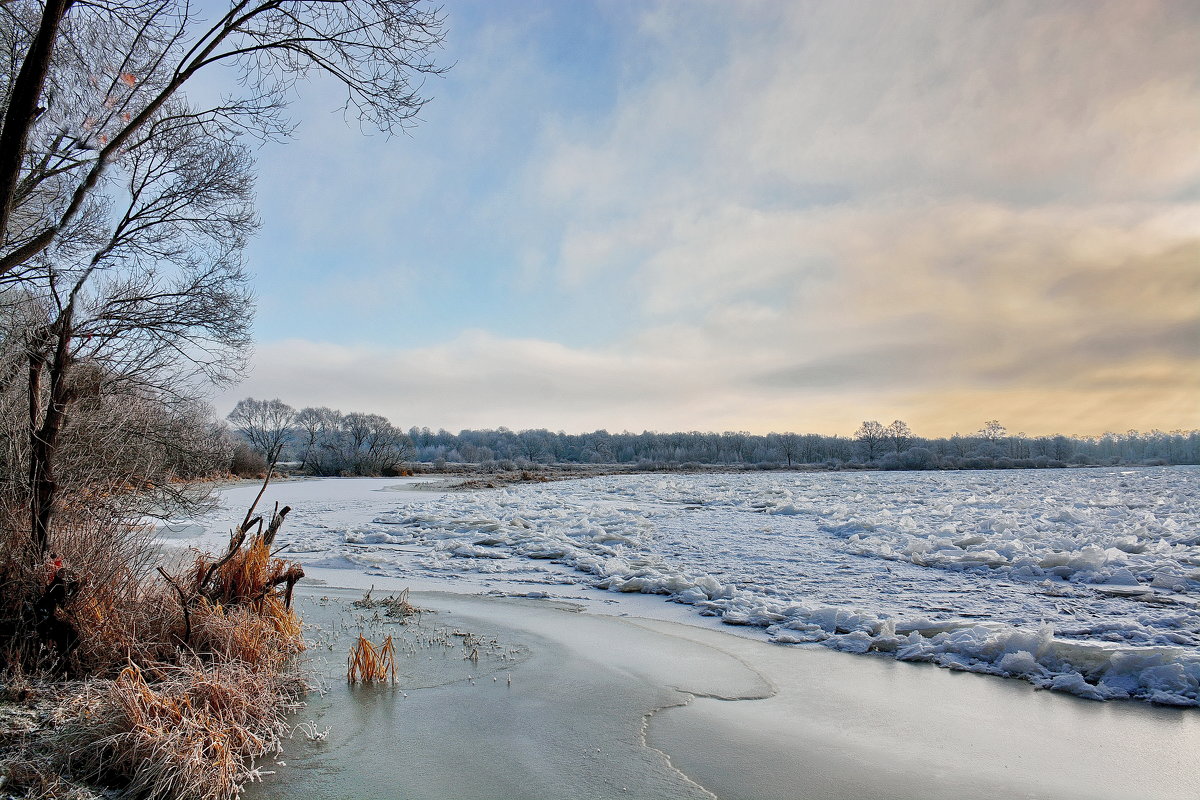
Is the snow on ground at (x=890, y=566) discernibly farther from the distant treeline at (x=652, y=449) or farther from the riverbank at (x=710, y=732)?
the distant treeline at (x=652, y=449)

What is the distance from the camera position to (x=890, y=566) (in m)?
10.9

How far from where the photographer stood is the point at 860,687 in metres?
5.46

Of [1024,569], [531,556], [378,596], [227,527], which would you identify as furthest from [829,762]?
→ [227,527]

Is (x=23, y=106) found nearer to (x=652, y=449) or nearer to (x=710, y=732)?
(x=710, y=732)

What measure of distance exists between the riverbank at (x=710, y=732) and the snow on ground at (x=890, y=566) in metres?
0.65

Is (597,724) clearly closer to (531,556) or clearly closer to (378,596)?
(378,596)

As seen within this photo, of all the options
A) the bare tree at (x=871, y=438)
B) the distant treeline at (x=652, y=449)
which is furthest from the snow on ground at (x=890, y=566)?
the bare tree at (x=871, y=438)

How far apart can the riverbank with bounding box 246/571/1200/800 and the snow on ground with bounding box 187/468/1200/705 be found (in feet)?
2.13

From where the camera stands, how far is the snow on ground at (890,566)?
614cm

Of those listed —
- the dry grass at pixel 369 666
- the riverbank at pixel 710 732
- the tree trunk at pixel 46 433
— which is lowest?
the riverbank at pixel 710 732

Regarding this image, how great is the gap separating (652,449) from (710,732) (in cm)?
11855

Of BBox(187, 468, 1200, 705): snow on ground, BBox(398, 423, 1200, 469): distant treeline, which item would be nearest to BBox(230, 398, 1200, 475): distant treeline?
BBox(398, 423, 1200, 469): distant treeline

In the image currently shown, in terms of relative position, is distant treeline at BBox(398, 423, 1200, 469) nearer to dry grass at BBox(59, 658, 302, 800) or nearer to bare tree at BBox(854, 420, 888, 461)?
bare tree at BBox(854, 420, 888, 461)

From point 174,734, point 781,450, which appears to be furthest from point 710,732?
point 781,450
